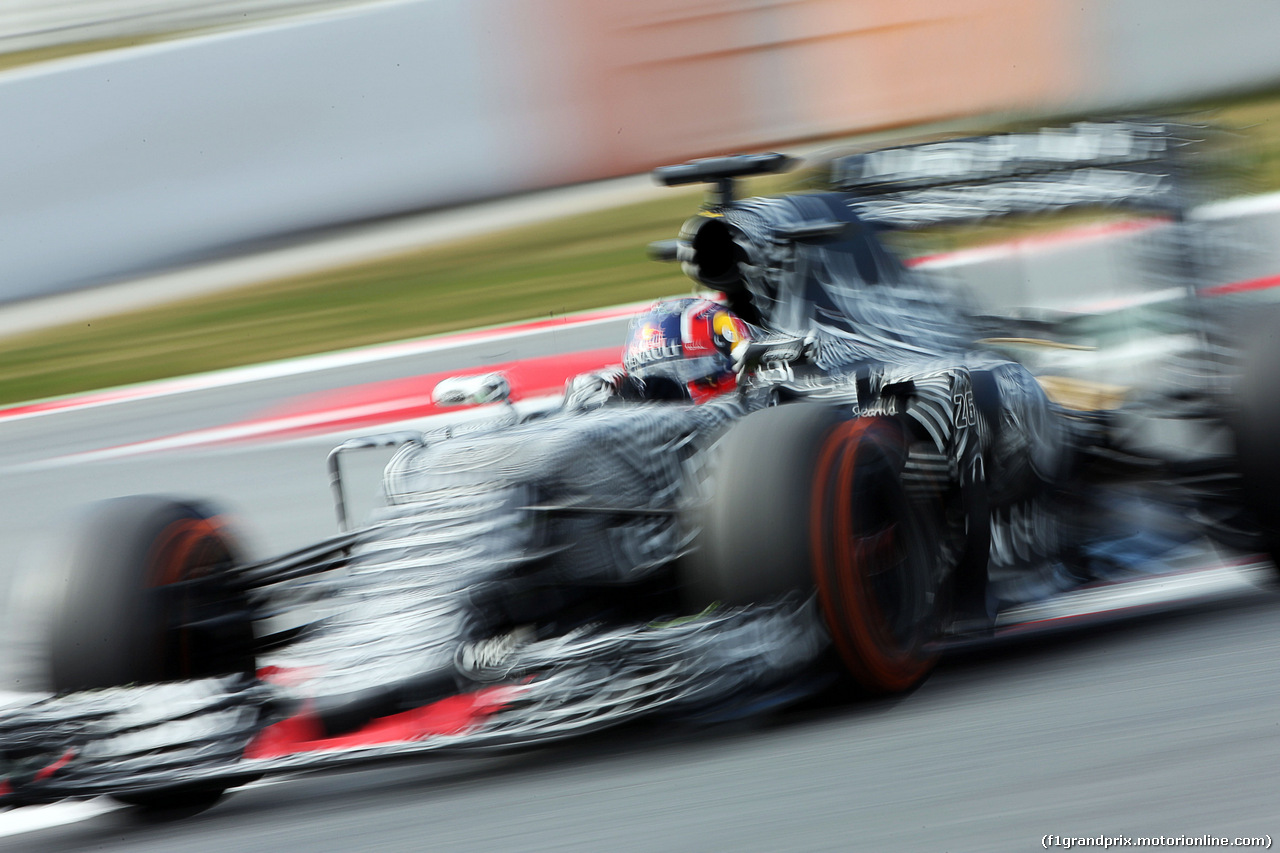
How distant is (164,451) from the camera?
8602 millimetres

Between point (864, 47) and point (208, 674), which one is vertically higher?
point (864, 47)

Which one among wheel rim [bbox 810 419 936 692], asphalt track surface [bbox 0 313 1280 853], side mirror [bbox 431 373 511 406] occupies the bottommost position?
asphalt track surface [bbox 0 313 1280 853]

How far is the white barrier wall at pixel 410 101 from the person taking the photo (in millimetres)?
11344

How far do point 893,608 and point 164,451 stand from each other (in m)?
5.48

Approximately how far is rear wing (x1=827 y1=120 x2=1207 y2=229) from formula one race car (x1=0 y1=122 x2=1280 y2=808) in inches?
0.6

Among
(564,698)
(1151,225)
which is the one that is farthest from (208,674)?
(1151,225)

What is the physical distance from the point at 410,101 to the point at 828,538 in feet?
28.0

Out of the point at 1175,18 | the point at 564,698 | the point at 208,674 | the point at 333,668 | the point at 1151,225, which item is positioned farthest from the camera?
the point at 1175,18

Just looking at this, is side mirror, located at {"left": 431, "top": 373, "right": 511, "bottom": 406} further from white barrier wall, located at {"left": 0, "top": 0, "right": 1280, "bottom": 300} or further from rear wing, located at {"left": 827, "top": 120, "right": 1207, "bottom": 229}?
white barrier wall, located at {"left": 0, "top": 0, "right": 1280, "bottom": 300}

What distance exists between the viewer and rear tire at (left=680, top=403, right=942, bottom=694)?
3.73m

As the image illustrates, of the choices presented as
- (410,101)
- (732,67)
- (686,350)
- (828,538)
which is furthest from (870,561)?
(410,101)

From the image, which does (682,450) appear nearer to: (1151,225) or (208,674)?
(208,674)

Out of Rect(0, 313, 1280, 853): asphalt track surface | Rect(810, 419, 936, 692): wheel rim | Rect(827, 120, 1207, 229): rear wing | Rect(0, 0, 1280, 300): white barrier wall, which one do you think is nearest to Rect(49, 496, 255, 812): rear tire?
Rect(0, 313, 1280, 853): asphalt track surface

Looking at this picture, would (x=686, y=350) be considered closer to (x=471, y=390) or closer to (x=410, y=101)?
(x=471, y=390)
